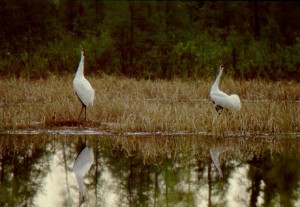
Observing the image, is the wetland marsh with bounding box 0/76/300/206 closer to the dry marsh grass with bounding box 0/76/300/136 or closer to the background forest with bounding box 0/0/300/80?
the dry marsh grass with bounding box 0/76/300/136

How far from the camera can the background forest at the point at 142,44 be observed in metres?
21.8

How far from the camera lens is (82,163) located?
980 cm

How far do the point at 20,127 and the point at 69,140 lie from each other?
124 centimetres

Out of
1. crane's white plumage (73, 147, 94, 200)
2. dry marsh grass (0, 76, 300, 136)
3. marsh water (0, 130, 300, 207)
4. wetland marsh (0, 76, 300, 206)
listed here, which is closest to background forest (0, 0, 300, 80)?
dry marsh grass (0, 76, 300, 136)

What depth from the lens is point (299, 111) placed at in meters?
13.7

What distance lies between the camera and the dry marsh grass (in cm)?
1238

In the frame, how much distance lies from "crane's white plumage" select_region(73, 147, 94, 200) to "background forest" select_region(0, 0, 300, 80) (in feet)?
28.6

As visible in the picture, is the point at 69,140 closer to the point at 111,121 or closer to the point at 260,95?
the point at 111,121

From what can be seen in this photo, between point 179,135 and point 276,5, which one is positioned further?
point 276,5

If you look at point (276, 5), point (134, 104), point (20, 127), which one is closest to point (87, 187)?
point (20, 127)

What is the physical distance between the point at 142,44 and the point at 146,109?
11.2 m

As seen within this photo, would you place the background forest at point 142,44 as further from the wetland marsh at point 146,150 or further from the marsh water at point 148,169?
the marsh water at point 148,169

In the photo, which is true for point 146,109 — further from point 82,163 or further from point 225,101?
point 82,163

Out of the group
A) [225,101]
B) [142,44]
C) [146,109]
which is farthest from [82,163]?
[142,44]
